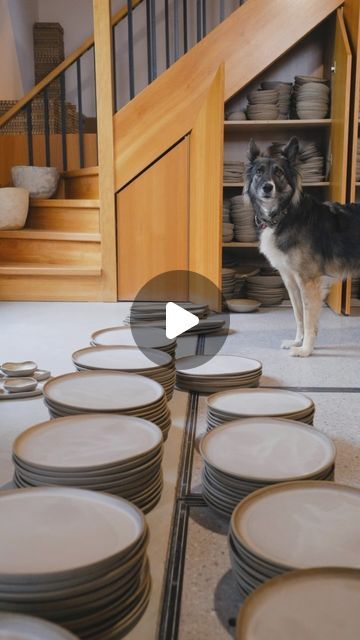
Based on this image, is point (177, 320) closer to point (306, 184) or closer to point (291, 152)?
point (291, 152)

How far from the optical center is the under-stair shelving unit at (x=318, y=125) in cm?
401

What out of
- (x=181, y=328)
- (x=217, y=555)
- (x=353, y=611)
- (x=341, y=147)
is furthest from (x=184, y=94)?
(x=353, y=611)

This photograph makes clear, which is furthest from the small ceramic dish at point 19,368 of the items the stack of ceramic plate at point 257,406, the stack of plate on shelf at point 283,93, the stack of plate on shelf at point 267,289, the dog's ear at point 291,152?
the stack of plate on shelf at point 283,93

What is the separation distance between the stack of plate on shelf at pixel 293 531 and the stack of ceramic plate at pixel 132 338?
1225 millimetres

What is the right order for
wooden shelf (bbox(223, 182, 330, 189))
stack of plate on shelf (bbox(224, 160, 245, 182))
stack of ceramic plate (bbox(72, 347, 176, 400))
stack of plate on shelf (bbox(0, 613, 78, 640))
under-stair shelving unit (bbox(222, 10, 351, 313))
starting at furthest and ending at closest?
stack of plate on shelf (bbox(224, 160, 245, 182)) < wooden shelf (bbox(223, 182, 330, 189)) < under-stair shelving unit (bbox(222, 10, 351, 313)) < stack of ceramic plate (bbox(72, 347, 176, 400)) < stack of plate on shelf (bbox(0, 613, 78, 640))

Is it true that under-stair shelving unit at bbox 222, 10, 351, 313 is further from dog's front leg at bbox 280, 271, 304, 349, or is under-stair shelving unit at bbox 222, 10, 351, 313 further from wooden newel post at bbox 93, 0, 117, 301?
dog's front leg at bbox 280, 271, 304, 349

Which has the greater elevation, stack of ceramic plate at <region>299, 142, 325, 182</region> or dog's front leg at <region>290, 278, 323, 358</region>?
stack of ceramic plate at <region>299, 142, 325, 182</region>

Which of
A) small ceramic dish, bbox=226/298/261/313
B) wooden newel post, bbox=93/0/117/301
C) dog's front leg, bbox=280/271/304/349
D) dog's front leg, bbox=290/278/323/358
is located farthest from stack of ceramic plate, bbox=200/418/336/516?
wooden newel post, bbox=93/0/117/301

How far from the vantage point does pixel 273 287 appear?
4.39 m

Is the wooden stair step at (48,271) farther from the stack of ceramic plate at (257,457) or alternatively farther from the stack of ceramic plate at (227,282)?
the stack of ceramic plate at (257,457)

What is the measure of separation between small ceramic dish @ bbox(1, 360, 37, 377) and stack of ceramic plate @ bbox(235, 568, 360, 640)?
173cm

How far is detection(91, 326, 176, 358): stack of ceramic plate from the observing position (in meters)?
2.33

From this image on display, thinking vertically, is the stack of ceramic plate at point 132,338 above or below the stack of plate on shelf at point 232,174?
below

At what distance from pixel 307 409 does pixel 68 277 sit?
9.89 ft
